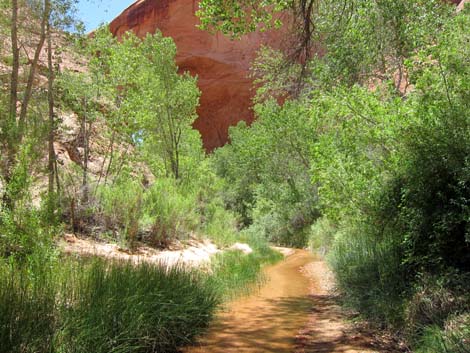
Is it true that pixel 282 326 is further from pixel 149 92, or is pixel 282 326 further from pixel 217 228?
pixel 149 92

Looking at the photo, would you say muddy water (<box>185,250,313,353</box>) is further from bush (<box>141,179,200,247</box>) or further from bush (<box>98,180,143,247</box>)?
bush (<box>98,180,143,247</box>)

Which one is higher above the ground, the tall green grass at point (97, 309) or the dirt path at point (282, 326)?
the tall green grass at point (97, 309)

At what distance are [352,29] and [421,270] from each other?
6784mm

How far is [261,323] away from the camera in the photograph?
6.88 metres

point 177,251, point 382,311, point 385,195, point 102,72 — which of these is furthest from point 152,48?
point 382,311

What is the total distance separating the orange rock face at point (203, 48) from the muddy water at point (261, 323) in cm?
3474

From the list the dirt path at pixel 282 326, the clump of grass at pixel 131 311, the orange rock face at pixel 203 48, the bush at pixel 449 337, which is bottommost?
the dirt path at pixel 282 326

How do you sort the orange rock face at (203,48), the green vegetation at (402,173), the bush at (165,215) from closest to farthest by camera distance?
1. the green vegetation at (402,173)
2. the bush at (165,215)
3. the orange rock face at (203,48)

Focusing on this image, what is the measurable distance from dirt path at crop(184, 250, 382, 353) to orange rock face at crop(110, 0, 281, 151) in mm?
34919

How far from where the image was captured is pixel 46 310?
368 centimetres

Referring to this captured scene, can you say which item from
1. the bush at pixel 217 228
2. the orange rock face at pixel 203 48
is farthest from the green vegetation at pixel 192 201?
the orange rock face at pixel 203 48

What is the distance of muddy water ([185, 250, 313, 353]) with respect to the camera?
564 centimetres

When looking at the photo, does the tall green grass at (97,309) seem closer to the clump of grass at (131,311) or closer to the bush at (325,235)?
the clump of grass at (131,311)

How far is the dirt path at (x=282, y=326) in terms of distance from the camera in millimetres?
5551
